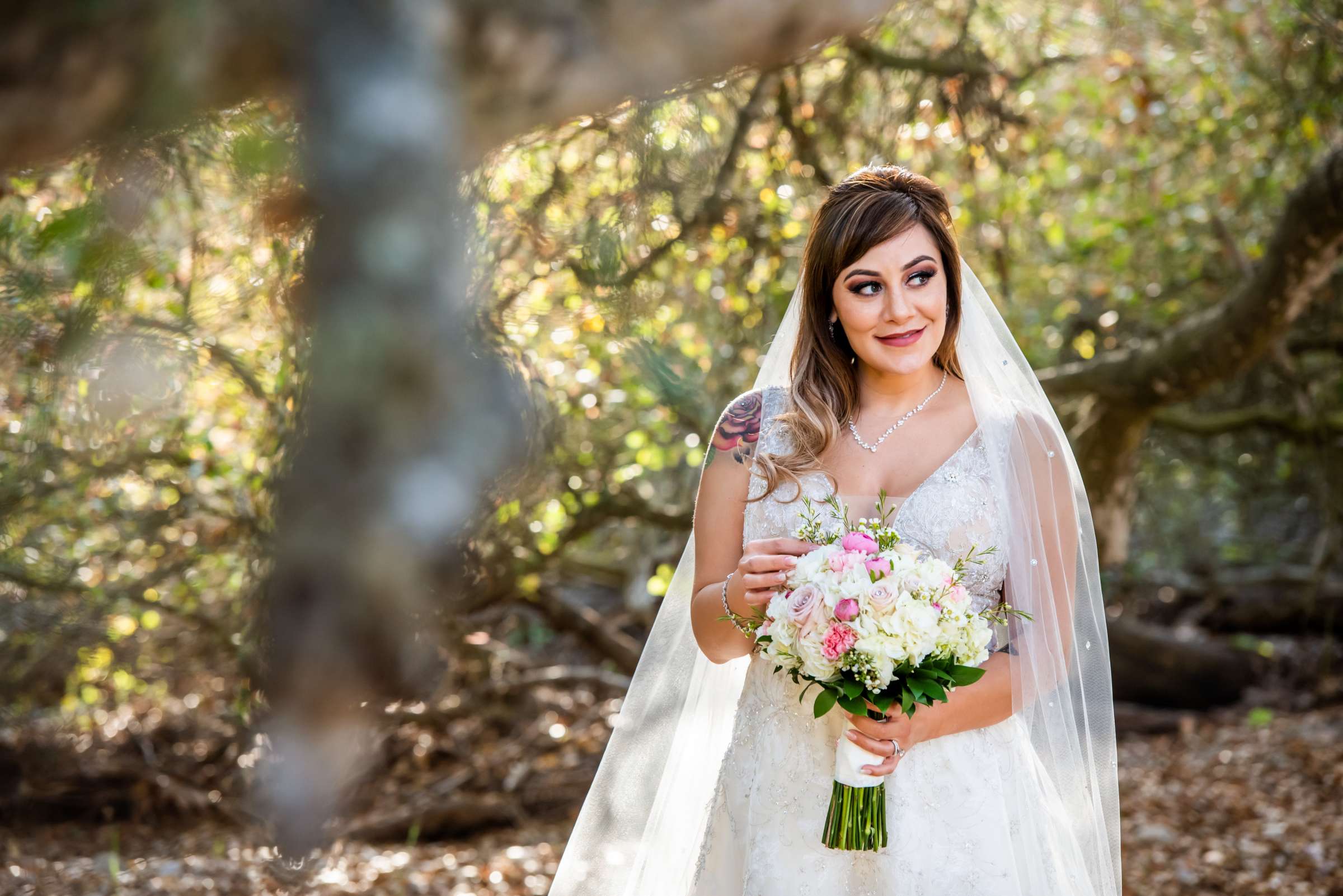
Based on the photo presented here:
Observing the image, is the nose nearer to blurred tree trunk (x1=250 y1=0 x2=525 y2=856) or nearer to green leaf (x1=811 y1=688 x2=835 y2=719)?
green leaf (x1=811 y1=688 x2=835 y2=719)

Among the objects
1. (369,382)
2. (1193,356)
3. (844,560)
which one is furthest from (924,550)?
(1193,356)

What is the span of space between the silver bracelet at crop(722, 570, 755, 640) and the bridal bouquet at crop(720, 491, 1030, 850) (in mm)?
91

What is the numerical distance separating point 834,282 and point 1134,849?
3837 mm

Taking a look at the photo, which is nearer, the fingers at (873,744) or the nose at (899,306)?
the fingers at (873,744)

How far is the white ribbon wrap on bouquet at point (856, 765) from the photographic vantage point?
2260mm

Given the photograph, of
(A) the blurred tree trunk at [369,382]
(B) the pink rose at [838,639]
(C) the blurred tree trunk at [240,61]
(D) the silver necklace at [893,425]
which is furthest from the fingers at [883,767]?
A: (C) the blurred tree trunk at [240,61]

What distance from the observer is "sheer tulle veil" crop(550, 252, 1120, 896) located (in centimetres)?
250

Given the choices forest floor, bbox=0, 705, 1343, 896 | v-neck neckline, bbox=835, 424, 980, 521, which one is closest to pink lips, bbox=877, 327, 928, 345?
v-neck neckline, bbox=835, 424, 980, 521

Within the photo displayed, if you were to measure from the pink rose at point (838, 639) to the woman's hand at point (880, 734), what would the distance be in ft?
0.67

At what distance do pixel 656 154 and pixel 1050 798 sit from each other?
1.72m

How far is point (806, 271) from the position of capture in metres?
2.69

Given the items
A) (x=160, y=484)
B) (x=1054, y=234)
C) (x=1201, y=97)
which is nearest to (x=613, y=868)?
(x=160, y=484)

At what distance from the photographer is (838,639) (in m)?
2.10

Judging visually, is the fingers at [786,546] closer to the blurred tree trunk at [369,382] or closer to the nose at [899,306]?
the nose at [899,306]
